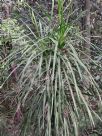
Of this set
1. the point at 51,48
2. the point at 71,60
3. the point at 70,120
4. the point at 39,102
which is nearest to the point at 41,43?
the point at 51,48

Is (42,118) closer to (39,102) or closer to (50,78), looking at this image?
(39,102)

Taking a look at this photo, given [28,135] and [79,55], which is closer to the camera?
[79,55]

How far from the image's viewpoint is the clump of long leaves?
2.99 m

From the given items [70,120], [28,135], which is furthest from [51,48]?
[28,135]

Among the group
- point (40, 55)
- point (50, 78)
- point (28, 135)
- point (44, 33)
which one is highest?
Result: point (44, 33)

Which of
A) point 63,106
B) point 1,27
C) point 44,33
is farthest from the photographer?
point 1,27

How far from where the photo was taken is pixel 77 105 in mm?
3188

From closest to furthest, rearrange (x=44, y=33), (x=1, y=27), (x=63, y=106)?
(x=63, y=106) < (x=44, y=33) < (x=1, y=27)

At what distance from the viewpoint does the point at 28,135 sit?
3.52 m

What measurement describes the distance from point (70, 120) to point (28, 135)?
544 millimetres

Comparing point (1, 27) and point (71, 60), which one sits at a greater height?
point (1, 27)

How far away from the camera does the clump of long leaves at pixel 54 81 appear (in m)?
Answer: 2.99

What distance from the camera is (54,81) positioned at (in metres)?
3.07

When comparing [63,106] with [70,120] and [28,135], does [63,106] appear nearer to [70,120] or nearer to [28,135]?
[70,120]
